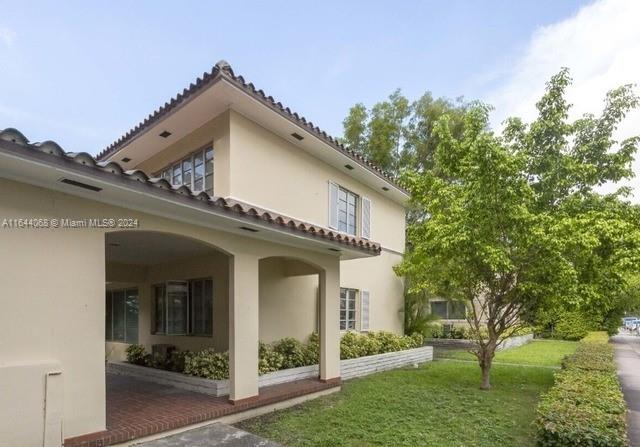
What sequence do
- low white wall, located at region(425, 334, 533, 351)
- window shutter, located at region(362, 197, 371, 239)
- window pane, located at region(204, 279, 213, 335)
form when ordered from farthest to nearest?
low white wall, located at region(425, 334, 533, 351) < window shutter, located at region(362, 197, 371, 239) < window pane, located at region(204, 279, 213, 335)

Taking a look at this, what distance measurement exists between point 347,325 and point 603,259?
8.40m

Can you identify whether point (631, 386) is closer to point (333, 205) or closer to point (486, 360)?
point (486, 360)

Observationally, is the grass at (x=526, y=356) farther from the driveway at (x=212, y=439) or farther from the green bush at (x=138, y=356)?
the driveway at (x=212, y=439)

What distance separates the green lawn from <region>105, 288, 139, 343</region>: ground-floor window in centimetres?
735

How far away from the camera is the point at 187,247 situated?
10516 mm

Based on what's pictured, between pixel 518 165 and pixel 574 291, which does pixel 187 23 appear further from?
pixel 574 291

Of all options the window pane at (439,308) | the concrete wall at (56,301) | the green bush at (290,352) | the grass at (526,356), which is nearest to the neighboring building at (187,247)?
the concrete wall at (56,301)

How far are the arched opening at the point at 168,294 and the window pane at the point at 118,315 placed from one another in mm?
33

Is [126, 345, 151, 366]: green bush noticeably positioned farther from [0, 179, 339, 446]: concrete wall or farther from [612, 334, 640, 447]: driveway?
[612, 334, 640, 447]: driveway

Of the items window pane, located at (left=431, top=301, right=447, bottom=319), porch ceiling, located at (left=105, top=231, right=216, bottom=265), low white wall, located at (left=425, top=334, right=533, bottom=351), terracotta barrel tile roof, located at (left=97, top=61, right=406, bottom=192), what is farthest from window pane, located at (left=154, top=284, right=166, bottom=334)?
window pane, located at (left=431, top=301, right=447, bottom=319)

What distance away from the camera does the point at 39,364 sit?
555cm

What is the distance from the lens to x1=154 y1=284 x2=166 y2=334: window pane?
1315 cm

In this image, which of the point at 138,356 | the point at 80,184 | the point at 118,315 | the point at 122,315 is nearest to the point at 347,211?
the point at 138,356

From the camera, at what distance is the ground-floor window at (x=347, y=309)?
51.8 ft
